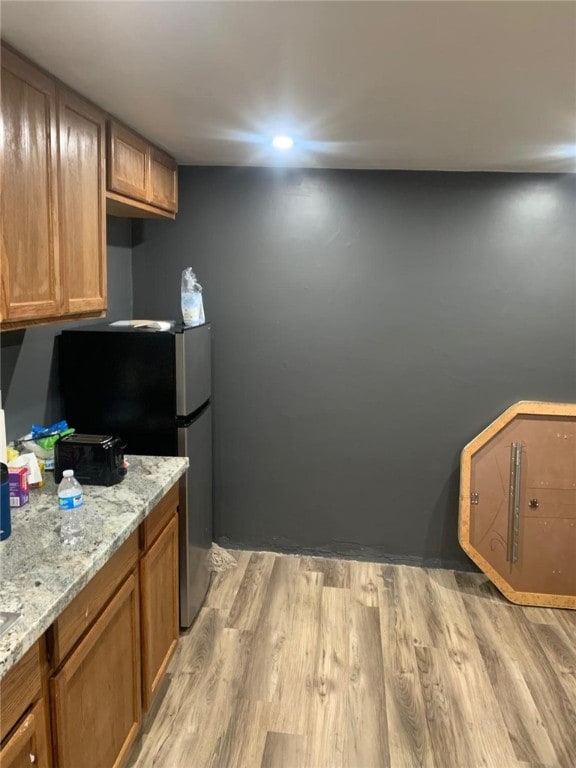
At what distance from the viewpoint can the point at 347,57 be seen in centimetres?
156

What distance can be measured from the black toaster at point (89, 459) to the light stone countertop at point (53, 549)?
0.04 metres

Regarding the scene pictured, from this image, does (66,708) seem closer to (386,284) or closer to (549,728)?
(549,728)

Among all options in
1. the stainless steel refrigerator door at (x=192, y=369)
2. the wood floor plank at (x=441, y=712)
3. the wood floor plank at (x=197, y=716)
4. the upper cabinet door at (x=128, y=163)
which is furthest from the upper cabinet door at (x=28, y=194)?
the wood floor plank at (x=441, y=712)

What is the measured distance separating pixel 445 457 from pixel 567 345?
908 mm

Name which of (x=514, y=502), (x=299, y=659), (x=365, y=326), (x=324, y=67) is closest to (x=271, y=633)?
(x=299, y=659)

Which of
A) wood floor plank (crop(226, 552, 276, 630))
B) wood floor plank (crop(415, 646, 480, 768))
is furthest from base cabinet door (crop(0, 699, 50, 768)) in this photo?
wood floor plank (crop(226, 552, 276, 630))

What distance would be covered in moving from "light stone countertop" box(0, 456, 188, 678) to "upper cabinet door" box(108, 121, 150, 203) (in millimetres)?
1147

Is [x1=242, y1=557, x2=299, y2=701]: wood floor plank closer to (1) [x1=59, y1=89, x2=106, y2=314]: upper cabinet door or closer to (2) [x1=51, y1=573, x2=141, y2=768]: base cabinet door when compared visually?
(2) [x1=51, y1=573, x2=141, y2=768]: base cabinet door

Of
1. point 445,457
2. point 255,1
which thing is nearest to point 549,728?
point 445,457

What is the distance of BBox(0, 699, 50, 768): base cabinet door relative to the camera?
3.80 ft

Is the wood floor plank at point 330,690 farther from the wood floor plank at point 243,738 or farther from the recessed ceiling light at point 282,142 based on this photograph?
the recessed ceiling light at point 282,142

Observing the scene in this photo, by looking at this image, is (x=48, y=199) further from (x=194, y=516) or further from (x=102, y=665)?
(x=194, y=516)

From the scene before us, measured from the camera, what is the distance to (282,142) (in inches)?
97.7

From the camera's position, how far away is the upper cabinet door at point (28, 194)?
155 cm
